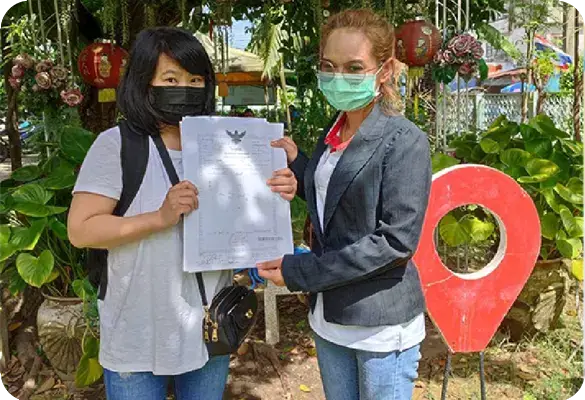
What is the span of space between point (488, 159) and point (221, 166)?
2534 millimetres

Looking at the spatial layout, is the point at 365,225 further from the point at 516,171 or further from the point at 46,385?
the point at 46,385

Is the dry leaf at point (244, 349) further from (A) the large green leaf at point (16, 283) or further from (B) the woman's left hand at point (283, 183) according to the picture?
(B) the woman's left hand at point (283, 183)

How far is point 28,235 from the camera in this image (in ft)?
9.78

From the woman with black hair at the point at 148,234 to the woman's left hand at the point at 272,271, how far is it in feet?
0.48

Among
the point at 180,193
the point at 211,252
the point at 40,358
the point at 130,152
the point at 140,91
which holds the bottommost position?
the point at 40,358

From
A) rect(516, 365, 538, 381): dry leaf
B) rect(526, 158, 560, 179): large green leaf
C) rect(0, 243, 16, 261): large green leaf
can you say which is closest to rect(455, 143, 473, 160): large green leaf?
rect(526, 158, 560, 179): large green leaf

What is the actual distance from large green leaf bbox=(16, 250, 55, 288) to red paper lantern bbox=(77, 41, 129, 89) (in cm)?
112

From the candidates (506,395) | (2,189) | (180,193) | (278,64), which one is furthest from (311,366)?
(278,64)

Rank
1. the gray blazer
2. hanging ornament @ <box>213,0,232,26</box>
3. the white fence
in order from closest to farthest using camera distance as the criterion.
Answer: the gray blazer < hanging ornament @ <box>213,0,232,26</box> < the white fence

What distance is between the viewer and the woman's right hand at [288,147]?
1710mm

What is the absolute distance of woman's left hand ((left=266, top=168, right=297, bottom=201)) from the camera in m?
1.67

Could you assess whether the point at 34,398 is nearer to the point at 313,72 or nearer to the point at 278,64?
the point at 313,72

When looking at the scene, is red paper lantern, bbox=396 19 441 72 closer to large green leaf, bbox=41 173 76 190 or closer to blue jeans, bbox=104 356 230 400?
large green leaf, bbox=41 173 76 190

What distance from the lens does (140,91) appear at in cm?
158
